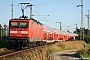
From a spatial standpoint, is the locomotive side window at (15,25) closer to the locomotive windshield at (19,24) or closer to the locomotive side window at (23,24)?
the locomotive windshield at (19,24)

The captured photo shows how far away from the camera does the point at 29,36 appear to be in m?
27.7

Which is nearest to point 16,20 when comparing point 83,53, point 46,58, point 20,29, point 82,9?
point 20,29

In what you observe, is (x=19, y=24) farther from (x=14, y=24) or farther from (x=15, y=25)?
(x=14, y=24)

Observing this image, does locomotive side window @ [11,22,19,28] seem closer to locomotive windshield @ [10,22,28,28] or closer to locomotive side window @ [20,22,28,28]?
locomotive windshield @ [10,22,28,28]

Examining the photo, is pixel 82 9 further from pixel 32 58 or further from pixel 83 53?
pixel 32 58

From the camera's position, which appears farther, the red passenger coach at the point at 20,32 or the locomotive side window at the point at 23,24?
the locomotive side window at the point at 23,24

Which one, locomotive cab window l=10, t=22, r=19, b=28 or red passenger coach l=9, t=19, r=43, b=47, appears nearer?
red passenger coach l=9, t=19, r=43, b=47

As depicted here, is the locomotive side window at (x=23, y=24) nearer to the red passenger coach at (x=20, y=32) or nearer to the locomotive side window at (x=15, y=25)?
the red passenger coach at (x=20, y=32)

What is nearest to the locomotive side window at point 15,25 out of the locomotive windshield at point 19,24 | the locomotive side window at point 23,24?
the locomotive windshield at point 19,24

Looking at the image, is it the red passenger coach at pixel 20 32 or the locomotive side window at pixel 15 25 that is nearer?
the red passenger coach at pixel 20 32

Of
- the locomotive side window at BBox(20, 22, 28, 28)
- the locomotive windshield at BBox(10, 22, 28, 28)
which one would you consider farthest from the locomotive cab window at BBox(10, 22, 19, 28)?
the locomotive side window at BBox(20, 22, 28, 28)

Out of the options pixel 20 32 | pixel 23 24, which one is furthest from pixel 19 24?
pixel 20 32

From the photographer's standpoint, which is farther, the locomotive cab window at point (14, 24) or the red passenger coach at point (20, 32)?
the locomotive cab window at point (14, 24)

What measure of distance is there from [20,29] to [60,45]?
549 inches
